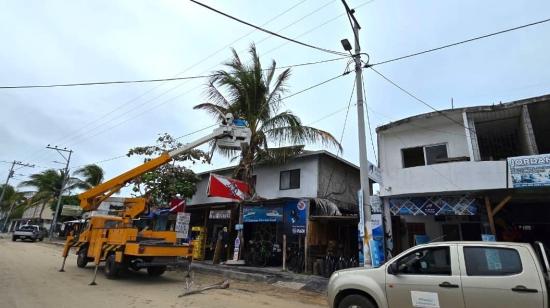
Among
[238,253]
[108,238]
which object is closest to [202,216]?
[238,253]

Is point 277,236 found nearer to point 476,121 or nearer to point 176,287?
point 176,287

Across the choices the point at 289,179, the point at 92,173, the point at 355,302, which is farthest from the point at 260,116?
the point at 92,173

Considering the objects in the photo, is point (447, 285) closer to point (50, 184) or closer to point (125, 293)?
point (125, 293)

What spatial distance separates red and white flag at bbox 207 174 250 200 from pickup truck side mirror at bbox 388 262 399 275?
10490mm

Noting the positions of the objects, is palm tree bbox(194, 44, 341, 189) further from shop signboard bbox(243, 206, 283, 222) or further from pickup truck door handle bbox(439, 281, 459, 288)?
pickup truck door handle bbox(439, 281, 459, 288)

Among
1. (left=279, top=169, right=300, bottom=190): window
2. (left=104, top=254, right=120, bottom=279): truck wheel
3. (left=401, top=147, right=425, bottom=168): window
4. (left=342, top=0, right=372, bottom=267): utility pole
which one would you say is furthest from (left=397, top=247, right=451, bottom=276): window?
(left=279, top=169, right=300, bottom=190): window

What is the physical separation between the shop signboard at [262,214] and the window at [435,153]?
6.86 meters

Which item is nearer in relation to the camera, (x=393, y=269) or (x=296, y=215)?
(x=393, y=269)

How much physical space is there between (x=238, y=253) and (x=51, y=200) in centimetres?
3711

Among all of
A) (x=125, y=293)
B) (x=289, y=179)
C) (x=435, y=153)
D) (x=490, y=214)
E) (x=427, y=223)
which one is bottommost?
(x=125, y=293)

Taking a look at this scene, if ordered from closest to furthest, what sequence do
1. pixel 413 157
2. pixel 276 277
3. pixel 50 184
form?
pixel 276 277, pixel 413 157, pixel 50 184

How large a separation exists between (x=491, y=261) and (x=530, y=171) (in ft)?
21.4

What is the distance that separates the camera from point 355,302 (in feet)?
19.4

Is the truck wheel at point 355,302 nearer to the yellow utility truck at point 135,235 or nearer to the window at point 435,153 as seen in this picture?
the yellow utility truck at point 135,235
